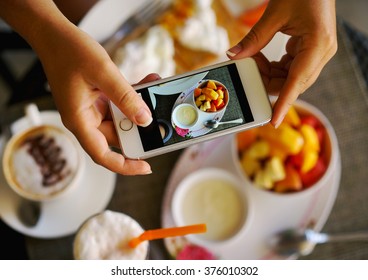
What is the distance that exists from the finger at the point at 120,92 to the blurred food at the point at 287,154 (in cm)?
26

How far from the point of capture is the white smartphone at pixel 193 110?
0.55 meters

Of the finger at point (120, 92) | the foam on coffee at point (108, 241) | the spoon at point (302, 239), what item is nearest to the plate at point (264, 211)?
the spoon at point (302, 239)

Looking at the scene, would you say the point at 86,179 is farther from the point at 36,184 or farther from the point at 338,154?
the point at 338,154

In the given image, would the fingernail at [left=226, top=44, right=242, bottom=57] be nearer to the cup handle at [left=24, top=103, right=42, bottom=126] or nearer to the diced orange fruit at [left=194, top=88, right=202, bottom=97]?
the diced orange fruit at [left=194, top=88, right=202, bottom=97]

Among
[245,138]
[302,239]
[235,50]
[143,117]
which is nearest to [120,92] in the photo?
[143,117]

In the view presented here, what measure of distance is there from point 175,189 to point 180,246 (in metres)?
0.10

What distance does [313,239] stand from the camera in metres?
0.73

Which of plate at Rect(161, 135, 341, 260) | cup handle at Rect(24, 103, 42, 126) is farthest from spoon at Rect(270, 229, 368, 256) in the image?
cup handle at Rect(24, 103, 42, 126)

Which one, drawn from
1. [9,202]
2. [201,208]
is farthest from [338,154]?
[9,202]

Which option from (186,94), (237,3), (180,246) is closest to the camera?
(186,94)

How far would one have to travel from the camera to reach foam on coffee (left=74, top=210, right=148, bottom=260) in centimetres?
58

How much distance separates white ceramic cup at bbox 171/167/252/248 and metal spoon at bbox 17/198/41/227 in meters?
0.23

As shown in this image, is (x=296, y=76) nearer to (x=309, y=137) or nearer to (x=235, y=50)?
(x=235, y=50)

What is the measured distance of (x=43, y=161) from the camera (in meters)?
0.70
